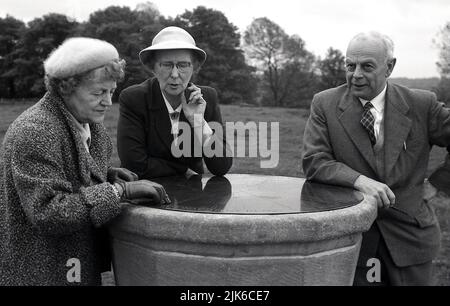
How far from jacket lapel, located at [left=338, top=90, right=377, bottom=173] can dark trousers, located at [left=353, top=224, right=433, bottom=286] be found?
1.51ft

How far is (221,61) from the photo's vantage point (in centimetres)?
3841

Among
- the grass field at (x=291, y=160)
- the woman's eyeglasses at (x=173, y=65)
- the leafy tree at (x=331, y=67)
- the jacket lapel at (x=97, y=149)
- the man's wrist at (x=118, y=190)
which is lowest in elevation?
the grass field at (x=291, y=160)

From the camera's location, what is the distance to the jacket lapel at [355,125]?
326 centimetres

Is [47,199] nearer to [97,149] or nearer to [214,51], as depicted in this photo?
[97,149]

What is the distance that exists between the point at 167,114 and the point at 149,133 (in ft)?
0.59

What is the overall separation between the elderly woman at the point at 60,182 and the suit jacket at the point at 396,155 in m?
1.20

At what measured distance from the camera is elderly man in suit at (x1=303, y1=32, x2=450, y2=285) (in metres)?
3.24

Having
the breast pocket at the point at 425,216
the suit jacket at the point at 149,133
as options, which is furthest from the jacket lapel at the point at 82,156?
the breast pocket at the point at 425,216

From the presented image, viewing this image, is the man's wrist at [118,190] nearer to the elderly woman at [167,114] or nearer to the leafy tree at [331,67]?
the elderly woman at [167,114]

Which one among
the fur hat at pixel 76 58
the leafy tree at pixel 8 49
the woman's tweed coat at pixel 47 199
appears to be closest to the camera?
the woman's tweed coat at pixel 47 199

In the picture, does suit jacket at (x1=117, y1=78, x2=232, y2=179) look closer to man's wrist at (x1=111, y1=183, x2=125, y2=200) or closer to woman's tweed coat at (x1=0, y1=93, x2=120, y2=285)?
woman's tweed coat at (x1=0, y1=93, x2=120, y2=285)

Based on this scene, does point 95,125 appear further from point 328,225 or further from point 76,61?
point 328,225

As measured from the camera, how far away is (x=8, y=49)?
4709cm

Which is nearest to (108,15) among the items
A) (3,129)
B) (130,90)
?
(3,129)
